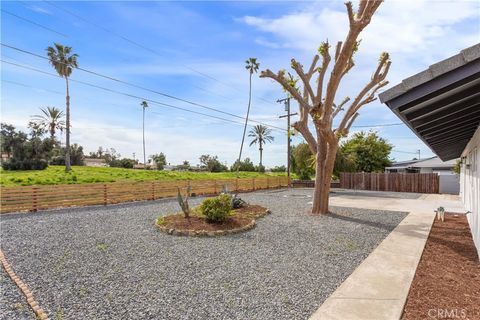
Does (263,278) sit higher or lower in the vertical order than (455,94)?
lower

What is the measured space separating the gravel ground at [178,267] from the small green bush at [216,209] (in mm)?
914

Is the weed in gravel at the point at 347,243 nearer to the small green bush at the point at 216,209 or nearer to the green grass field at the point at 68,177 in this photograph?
the small green bush at the point at 216,209

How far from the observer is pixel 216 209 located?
7430 mm

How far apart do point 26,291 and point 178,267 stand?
2.00m

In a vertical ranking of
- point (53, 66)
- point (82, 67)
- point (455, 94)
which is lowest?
point (455, 94)

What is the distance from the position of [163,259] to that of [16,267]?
7.57 feet

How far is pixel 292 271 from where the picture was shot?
435 cm

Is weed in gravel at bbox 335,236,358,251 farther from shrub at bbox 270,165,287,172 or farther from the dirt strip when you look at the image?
shrub at bbox 270,165,287,172

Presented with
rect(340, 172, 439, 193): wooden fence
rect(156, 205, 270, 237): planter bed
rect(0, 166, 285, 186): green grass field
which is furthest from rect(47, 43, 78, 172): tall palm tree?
rect(340, 172, 439, 193): wooden fence

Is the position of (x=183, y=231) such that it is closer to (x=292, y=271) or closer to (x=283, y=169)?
(x=292, y=271)

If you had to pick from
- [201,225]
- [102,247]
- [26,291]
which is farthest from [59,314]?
[201,225]

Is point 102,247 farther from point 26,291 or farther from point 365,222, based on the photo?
point 365,222

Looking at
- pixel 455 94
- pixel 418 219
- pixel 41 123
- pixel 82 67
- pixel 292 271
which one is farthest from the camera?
pixel 41 123

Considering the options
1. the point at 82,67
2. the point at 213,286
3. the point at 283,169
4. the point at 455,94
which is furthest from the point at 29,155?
the point at 283,169
